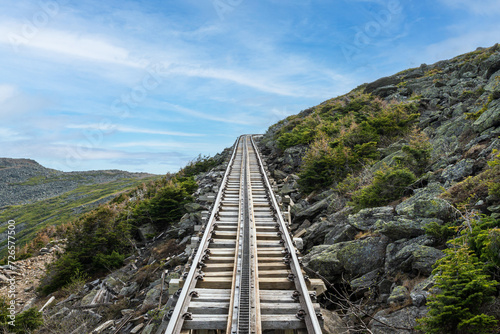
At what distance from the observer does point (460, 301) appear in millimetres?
3734

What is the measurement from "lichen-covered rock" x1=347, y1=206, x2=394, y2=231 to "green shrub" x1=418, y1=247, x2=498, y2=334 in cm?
301

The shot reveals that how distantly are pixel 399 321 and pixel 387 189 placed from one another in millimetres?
4982

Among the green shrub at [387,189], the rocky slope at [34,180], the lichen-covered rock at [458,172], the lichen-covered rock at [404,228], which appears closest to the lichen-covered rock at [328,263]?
the lichen-covered rock at [404,228]

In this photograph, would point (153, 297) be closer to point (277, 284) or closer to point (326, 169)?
point (277, 284)

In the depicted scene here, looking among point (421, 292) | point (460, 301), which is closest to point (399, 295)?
point (421, 292)

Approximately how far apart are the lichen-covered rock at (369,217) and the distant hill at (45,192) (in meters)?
51.4

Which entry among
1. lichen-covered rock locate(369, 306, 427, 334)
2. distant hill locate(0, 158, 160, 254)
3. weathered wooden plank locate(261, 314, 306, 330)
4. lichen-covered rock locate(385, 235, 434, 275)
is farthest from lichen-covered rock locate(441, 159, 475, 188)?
distant hill locate(0, 158, 160, 254)

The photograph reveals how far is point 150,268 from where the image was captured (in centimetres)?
1087

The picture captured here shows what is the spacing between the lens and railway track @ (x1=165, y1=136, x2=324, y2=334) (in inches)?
180

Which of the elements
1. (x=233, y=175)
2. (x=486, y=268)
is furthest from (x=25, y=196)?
(x=486, y=268)

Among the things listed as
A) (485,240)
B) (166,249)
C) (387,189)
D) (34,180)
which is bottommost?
(166,249)

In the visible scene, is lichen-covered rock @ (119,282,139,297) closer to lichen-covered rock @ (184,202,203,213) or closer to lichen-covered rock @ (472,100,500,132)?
lichen-covered rock @ (184,202,203,213)

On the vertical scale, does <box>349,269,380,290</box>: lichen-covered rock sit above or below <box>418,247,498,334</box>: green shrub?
below

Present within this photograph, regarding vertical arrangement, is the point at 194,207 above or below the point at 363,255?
above
